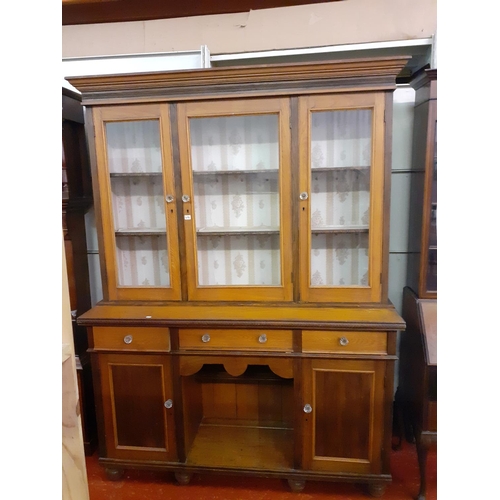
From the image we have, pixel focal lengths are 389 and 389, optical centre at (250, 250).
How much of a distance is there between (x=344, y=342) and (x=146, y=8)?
56.5 inches

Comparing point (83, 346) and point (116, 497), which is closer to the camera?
point (116, 497)

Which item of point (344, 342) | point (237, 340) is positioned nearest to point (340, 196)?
point (344, 342)

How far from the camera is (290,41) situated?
1.93m

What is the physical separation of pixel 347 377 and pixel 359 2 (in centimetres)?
172

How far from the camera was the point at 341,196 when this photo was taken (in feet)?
5.92

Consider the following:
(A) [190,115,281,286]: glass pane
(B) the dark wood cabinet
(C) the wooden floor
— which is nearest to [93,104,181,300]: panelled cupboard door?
(A) [190,115,281,286]: glass pane

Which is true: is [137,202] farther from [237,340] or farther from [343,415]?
[343,415]

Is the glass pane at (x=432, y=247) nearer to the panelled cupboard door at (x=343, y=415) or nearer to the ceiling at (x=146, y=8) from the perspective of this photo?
the panelled cupboard door at (x=343, y=415)

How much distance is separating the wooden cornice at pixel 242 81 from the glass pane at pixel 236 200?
0.46ft

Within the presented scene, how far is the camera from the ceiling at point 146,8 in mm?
380

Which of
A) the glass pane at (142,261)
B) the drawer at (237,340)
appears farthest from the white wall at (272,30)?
the drawer at (237,340)

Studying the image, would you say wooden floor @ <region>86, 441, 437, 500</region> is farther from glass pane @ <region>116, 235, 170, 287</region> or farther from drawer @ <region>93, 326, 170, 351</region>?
glass pane @ <region>116, 235, 170, 287</region>
